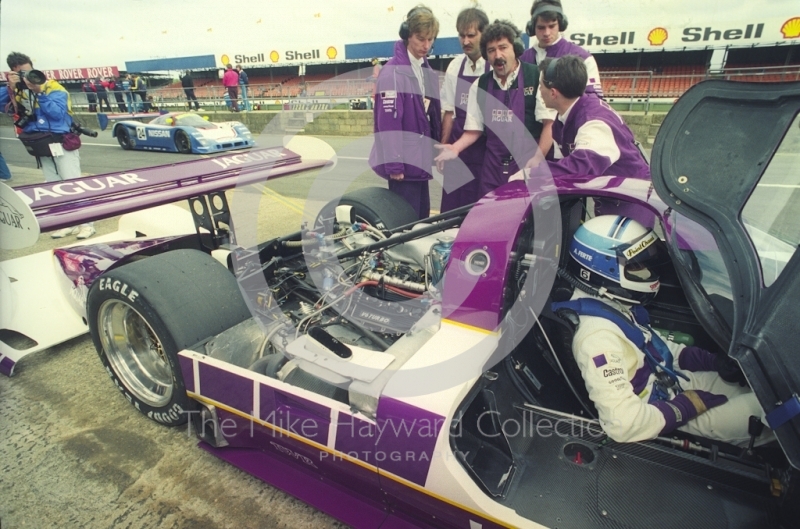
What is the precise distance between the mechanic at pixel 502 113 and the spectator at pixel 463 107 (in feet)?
0.76

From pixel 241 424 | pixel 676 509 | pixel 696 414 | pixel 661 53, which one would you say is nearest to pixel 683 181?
pixel 696 414

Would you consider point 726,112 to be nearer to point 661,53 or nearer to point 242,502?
point 242,502

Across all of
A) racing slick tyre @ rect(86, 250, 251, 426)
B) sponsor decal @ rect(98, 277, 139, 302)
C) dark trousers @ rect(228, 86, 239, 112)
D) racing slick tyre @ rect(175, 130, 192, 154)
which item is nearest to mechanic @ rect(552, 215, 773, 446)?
racing slick tyre @ rect(86, 250, 251, 426)

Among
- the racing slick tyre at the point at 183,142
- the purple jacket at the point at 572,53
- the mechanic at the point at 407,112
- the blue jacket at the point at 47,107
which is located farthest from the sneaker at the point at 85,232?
the racing slick tyre at the point at 183,142

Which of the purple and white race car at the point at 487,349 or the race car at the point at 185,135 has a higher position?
the purple and white race car at the point at 487,349

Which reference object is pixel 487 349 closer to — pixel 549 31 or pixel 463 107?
pixel 463 107

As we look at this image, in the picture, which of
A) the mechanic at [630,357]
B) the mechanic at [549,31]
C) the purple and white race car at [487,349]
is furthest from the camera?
the mechanic at [549,31]

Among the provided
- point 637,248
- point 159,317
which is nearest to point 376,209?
point 159,317

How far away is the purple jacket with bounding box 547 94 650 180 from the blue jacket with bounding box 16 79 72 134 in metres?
5.08

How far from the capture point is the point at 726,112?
134cm

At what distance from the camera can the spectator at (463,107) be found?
3693 millimetres

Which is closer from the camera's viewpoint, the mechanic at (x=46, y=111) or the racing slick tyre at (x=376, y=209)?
the racing slick tyre at (x=376, y=209)

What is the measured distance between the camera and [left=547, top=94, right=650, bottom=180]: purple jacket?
2.26 meters

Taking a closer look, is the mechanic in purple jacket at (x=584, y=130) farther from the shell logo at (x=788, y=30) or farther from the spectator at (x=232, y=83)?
the shell logo at (x=788, y=30)
